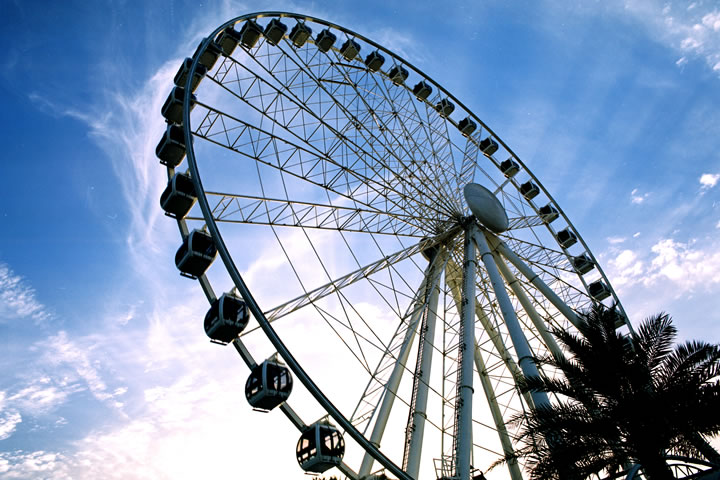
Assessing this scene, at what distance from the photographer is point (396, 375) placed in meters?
16.1

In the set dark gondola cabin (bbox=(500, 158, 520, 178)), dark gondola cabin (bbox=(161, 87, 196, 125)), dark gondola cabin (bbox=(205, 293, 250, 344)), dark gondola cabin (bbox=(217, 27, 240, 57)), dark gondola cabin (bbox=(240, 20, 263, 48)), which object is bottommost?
dark gondola cabin (bbox=(205, 293, 250, 344))

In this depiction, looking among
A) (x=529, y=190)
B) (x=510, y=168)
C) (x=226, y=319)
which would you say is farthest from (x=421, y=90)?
(x=226, y=319)

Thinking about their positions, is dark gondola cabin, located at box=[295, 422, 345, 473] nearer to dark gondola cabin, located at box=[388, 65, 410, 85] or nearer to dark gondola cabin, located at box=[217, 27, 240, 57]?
dark gondola cabin, located at box=[217, 27, 240, 57]

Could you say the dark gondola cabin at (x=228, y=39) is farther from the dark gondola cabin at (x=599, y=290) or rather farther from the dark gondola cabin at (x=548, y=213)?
the dark gondola cabin at (x=599, y=290)

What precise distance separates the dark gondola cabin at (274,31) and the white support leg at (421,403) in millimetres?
11866

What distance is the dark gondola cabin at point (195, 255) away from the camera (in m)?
14.0

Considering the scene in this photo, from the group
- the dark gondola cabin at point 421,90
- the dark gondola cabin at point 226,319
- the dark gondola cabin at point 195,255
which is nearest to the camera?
the dark gondola cabin at point 226,319

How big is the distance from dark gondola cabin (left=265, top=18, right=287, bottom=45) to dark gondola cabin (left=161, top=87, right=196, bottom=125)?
4.17 meters

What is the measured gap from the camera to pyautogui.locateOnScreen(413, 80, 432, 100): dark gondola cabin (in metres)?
24.8

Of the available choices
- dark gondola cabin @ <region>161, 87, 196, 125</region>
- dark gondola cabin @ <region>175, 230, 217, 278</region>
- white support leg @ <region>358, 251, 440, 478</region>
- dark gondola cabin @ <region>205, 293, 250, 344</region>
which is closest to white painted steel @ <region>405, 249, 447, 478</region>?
white support leg @ <region>358, 251, 440, 478</region>

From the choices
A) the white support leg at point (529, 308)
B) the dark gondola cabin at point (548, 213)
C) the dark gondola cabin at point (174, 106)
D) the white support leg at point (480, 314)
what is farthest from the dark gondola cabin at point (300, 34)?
the dark gondola cabin at point (548, 213)

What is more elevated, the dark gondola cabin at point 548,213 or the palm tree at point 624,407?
the dark gondola cabin at point 548,213

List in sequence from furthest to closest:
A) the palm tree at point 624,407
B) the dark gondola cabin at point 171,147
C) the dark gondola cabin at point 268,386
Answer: the dark gondola cabin at point 171,147, the dark gondola cabin at point 268,386, the palm tree at point 624,407

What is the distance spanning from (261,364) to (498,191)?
50.2ft
